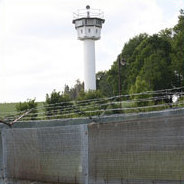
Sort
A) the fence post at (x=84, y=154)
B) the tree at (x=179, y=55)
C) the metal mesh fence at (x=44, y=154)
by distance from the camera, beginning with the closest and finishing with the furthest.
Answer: the fence post at (x=84, y=154)
the metal mesh fence at (x=44, y=154)
the tree at (x=179, y=55)

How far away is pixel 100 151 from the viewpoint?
702cm

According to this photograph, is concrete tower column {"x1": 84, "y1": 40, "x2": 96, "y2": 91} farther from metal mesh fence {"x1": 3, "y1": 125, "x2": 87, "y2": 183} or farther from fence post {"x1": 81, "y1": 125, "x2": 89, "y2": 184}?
fence post {"x1": 81, "y1": 125, "x2": 89, "y2": 184}

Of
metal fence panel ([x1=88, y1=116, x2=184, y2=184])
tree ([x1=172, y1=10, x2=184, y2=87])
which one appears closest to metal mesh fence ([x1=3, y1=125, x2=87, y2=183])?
metal fence panel ([x1=88, y1=116, x2=184, y2=184])

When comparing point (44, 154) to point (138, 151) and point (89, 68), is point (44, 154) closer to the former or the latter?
point (138, 151)

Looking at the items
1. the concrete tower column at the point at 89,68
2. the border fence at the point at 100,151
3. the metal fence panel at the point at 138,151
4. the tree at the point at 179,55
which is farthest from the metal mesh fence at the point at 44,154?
the concrete tower column at the point at 89,68

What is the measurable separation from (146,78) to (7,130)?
88.6 feet

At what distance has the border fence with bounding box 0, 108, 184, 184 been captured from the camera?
20.1 ft

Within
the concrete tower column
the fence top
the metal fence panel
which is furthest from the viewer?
the concrete tower column

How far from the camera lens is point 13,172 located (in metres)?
8.80

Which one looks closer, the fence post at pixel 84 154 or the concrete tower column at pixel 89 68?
the fence post at pixel 84 154

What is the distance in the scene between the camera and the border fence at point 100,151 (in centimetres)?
614

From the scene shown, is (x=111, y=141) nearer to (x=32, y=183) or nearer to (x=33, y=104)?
(x=32, y=183)

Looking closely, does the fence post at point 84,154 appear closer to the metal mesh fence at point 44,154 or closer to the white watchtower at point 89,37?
the metal mesh fence at point 44,154

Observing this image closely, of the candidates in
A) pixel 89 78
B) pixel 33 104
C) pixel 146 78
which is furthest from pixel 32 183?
pixel 89 78
